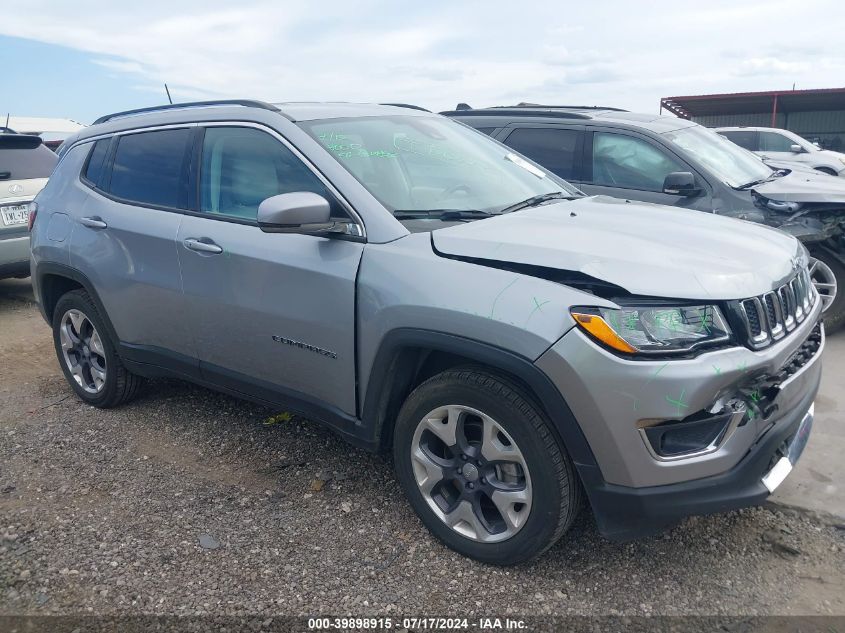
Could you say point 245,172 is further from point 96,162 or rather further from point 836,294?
point 836,294

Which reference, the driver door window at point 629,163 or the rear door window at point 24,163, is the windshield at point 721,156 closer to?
the driver door window at point 629,163

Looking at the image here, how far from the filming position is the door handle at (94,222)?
4.07 metres

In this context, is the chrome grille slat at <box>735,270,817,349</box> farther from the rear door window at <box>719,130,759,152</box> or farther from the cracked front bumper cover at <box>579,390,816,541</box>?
the rear door window at <box>719,130,759,152</box>

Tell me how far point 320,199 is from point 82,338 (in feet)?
8.12

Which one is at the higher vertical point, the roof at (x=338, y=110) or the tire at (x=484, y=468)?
the roof at (x=338, y=110)

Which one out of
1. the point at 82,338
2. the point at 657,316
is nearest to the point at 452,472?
the point at 657,316

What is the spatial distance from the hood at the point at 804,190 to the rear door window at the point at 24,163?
670cm

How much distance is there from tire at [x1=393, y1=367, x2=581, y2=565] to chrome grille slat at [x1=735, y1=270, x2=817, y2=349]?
2.55 ft

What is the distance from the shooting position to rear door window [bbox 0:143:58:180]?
714 cm

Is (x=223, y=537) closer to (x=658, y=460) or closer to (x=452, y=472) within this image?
(x=452, y=472)

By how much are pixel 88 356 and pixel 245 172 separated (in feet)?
6.20

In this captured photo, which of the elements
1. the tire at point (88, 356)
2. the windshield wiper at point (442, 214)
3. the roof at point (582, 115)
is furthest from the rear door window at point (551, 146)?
the tire at point (88, 356)

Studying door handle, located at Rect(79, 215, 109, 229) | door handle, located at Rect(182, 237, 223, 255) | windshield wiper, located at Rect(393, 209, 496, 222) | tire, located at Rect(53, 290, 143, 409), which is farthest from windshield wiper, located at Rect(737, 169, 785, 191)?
tire, located at Rect(53, 290, 143, 409)

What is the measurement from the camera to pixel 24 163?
7.32 m
